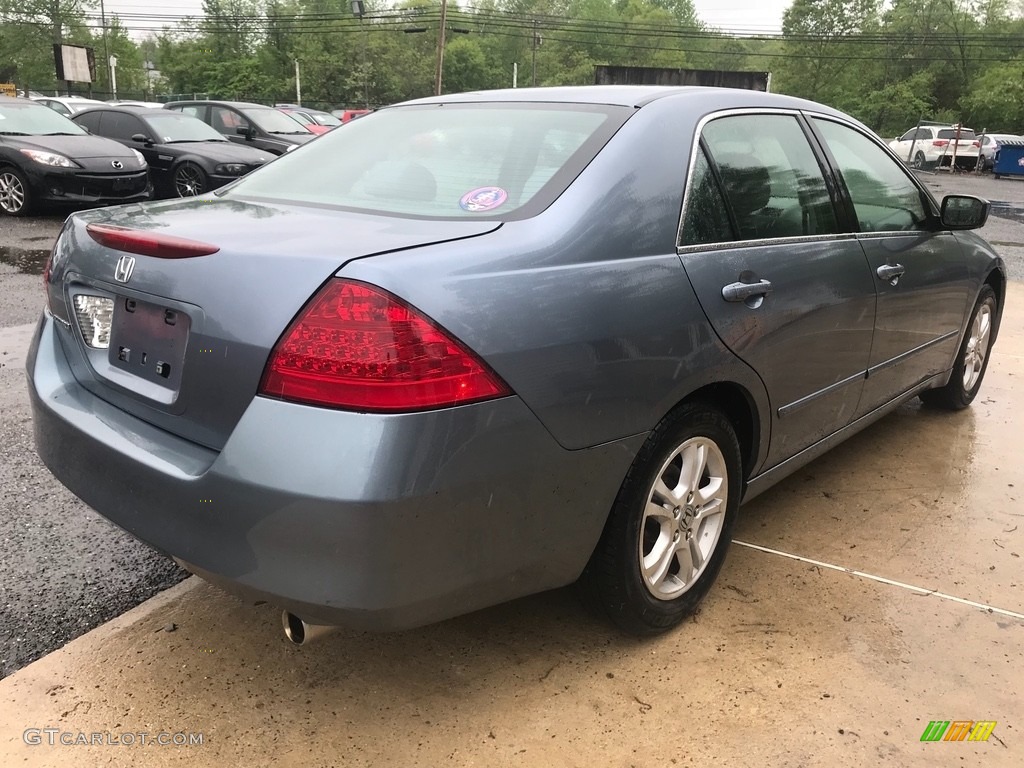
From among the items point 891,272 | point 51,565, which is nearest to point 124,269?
point 51,565

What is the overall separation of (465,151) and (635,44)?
91.4 meters

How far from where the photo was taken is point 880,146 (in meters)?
3.68

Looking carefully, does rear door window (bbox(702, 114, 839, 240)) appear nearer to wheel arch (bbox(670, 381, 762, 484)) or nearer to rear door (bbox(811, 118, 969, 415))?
rear door (bbox(811, 118, 969, 415))

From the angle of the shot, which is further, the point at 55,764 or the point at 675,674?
the point at 675,674

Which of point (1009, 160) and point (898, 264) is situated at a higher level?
point (898, 264)

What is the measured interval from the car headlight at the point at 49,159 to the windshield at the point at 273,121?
152 inches

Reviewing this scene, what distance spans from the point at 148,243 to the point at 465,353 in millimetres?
859

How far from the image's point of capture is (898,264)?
337 cm

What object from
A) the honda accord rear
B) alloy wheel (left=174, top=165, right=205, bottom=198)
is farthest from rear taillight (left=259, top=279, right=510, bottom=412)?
alloy wheel (left=174, top=165, right=205, bottom=198)

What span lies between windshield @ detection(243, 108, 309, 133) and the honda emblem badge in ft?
40.8

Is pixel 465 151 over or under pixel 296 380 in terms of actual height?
over

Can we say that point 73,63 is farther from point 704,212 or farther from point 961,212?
point 704,212

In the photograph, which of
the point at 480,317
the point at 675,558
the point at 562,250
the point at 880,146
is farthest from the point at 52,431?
the point at 880,146

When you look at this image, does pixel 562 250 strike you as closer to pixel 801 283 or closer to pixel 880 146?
pixel 801 283
